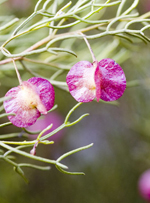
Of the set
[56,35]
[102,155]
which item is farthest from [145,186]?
[56,35]

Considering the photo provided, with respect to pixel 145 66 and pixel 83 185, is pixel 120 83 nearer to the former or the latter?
pixel 145 66

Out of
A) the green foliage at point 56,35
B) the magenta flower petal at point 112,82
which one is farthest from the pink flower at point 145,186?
the magenta flower petal at point 112,82

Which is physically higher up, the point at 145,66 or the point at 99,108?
the point at 145,66

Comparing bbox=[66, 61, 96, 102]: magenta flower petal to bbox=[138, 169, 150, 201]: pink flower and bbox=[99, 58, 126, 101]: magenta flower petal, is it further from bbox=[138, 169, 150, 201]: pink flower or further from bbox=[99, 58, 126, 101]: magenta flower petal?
bbox=[138, 169, 150, 201]: pink flower

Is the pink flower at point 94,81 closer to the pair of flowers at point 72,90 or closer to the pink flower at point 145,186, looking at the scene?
the pair of flowers at point 72,90

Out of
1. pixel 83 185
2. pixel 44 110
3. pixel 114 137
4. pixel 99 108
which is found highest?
pixel 44 110

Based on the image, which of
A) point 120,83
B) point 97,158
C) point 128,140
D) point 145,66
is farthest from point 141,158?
point 120,83

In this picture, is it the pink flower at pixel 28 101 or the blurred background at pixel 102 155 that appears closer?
the pink flower at pixel 28 101

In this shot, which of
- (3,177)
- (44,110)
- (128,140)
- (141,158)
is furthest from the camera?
(128,140)
